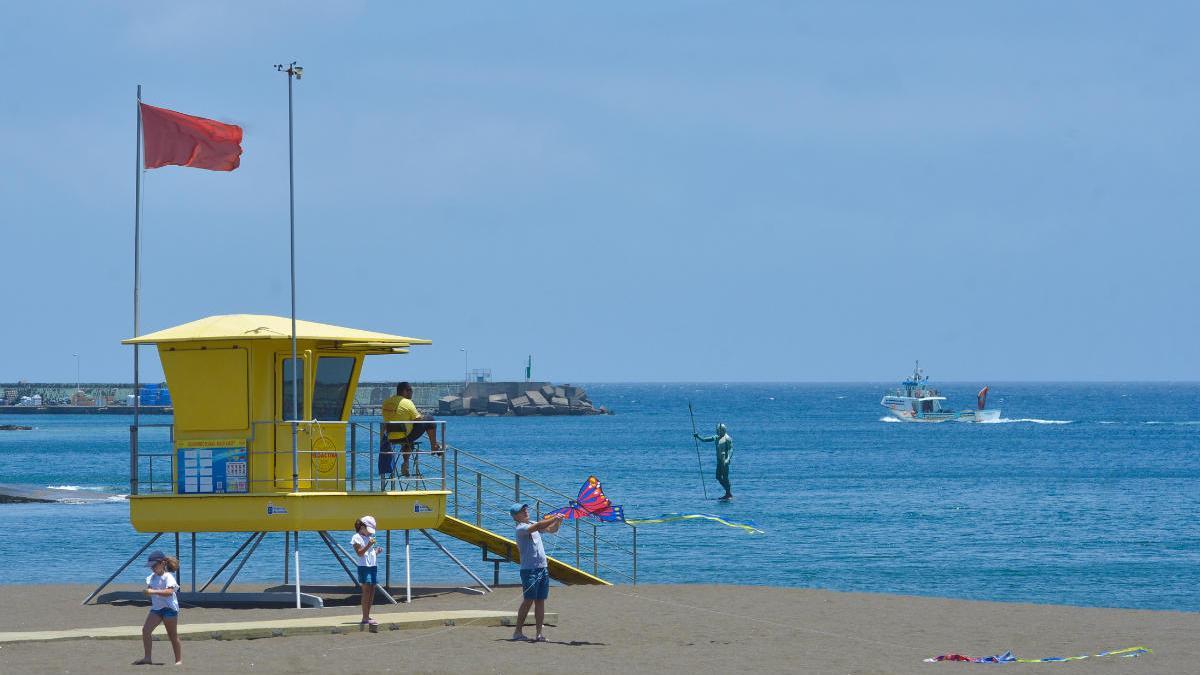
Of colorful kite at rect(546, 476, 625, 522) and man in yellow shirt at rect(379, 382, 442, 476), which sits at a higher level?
man in yellow shirt at rect(379, 382, 442, 476)

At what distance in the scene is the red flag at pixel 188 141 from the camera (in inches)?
955

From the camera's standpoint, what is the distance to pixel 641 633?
2142 centimetres

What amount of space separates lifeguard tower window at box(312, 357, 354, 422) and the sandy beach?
3081 mm

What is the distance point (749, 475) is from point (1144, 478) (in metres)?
19.8

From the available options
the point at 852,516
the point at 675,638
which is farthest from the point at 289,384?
the point at 852,516

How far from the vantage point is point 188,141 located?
959 inches

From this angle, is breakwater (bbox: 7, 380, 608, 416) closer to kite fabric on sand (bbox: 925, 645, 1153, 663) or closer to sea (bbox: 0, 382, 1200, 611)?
sea (bbox: 0, 382, 1200, 611)

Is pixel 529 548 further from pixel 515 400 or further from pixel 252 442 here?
pixel 515 400

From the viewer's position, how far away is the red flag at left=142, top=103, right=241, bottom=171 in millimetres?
24266

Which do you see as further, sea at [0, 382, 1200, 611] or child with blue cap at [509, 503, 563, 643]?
sea at [0, 382, 1200, 611]

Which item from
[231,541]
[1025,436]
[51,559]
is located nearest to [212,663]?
[51,559]

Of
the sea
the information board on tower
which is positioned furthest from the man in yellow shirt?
the sea

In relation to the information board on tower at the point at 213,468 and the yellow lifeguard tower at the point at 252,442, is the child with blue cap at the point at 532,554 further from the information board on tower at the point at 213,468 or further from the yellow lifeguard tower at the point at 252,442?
the information board on tower at the point at 213,468

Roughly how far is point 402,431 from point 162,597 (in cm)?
762
